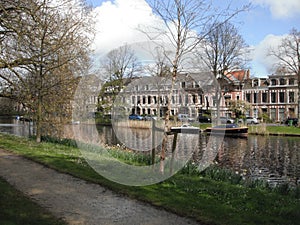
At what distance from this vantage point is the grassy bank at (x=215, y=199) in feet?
17.5

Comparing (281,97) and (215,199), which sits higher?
(281,97)

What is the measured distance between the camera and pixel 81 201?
5.88 metres

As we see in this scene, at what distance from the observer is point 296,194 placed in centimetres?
742

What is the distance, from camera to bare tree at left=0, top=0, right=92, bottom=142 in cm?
1343

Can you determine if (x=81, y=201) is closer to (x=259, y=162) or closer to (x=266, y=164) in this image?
(x=266, y=164)

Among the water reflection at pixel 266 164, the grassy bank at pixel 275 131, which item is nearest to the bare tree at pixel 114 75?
the water reflection at pixel 266 164

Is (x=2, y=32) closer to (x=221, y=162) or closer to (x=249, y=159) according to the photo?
(x=221, y=162)

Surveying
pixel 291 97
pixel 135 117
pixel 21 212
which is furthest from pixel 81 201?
pixel 291 97

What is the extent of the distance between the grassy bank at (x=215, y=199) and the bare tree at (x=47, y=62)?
6.58 m

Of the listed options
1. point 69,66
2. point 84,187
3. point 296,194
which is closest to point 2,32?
point 69,66

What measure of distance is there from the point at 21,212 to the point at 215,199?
3.51 m

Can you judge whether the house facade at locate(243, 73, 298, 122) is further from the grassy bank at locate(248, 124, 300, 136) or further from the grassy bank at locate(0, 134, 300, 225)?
the grassy bank at locate(0, 134, 300, 225)

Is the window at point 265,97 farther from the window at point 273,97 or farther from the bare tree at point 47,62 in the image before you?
the bare tree at point 47,62

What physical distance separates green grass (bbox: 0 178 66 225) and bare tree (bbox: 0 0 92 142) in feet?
26.1
